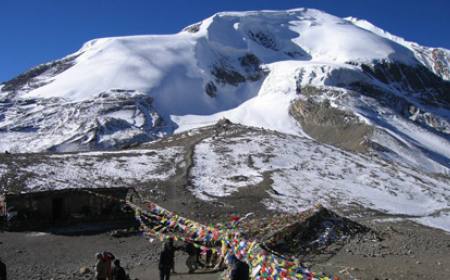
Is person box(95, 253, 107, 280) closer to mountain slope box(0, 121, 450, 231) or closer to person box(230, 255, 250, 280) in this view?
person box(230, 255, 250, 280)

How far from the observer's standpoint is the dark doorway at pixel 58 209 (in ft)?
96.8

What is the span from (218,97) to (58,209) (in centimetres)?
11912

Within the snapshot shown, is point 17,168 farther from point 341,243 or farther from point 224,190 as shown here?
point 341,243

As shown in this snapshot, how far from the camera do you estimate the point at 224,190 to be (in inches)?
1796

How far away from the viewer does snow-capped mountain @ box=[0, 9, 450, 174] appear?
10444 cm

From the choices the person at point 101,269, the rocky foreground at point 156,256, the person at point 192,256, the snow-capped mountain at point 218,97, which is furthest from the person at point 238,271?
the snow-capped mountain at point 218,97

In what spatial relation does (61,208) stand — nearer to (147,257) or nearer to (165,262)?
(147,257)

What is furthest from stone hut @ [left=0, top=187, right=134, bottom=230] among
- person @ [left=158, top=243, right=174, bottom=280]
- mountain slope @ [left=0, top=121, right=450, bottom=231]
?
person @ [left=158, top=243, right=174, bottom=280]

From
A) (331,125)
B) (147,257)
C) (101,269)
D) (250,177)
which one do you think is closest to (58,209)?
(147,257)

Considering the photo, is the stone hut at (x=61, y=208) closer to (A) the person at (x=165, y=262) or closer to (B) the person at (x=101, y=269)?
(A) the person at (x=165, y=262)

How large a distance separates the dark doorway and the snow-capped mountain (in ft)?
222

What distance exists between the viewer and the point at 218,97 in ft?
484

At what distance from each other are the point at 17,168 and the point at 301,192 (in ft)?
81.9

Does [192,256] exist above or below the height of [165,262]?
below
